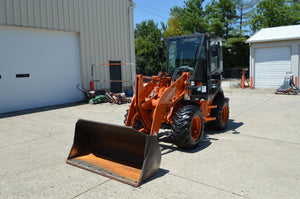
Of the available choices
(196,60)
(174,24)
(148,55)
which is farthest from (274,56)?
(174,24)

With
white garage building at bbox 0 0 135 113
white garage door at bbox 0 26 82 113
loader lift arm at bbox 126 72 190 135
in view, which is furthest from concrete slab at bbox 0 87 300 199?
white garage building at bbox 0 0 135 113

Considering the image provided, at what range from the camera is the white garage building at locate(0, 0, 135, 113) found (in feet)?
37.0

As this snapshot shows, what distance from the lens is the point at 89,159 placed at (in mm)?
4863

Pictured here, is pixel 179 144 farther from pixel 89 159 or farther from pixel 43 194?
pixel 43 194

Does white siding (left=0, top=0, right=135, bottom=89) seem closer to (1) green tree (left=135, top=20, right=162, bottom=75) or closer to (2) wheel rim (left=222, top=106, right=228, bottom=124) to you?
(2) wheel rim (left=222, top=106, right=228, bottom=124)

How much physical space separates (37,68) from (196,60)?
863cm

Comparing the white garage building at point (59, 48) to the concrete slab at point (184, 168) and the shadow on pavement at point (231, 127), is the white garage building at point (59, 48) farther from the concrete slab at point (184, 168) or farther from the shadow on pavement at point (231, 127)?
the shadow on pavement at point (231, 127)

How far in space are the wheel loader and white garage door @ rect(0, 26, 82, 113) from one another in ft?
25.3

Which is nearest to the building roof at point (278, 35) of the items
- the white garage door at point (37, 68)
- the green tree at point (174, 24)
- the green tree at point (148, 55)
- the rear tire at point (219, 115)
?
the white garage door at point (37, 68)

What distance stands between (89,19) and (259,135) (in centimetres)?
1117

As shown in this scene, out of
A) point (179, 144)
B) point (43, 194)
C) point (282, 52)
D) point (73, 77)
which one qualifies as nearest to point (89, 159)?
point (43, 194)

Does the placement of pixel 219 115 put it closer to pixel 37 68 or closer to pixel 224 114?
pixel 224 114

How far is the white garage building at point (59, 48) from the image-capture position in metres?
11.3

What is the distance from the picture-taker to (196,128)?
577cm
